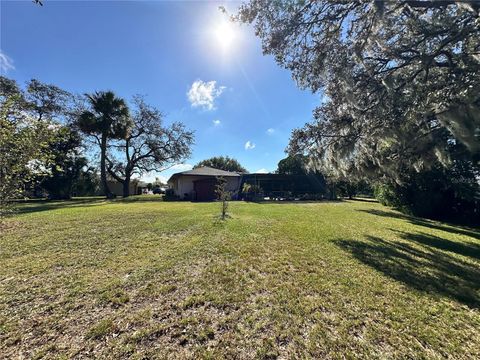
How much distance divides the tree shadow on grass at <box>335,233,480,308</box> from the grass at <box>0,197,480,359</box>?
34 mm

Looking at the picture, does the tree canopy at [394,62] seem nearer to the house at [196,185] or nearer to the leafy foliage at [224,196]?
the leafy foliage at [224,196]

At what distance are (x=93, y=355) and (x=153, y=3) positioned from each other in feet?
29.3

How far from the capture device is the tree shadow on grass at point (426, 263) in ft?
12.0

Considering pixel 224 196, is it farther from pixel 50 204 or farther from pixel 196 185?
pixel 50 204

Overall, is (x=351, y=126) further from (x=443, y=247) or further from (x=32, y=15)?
(x=32, y=15)

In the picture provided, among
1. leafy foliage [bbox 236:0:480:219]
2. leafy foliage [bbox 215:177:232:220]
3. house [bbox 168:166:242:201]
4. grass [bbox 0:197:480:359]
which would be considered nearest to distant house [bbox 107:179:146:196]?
house [bbox 168:166:242:201]

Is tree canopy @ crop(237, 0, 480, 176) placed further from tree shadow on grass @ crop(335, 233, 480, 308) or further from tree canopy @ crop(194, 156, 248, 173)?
tree canopy @ crop(194, 156, 248, 173)

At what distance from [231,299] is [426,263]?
15.6 feet

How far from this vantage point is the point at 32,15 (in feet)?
20.1

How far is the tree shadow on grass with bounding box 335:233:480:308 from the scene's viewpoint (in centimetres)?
366

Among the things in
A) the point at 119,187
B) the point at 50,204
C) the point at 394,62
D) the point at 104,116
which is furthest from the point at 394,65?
the point at 119,187

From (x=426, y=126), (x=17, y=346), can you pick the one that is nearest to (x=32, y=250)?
(x=17, y=346)

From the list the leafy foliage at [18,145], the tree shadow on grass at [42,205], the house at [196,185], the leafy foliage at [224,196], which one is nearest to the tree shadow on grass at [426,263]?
the leafy foliage at [224,196]

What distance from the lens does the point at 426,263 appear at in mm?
4891
